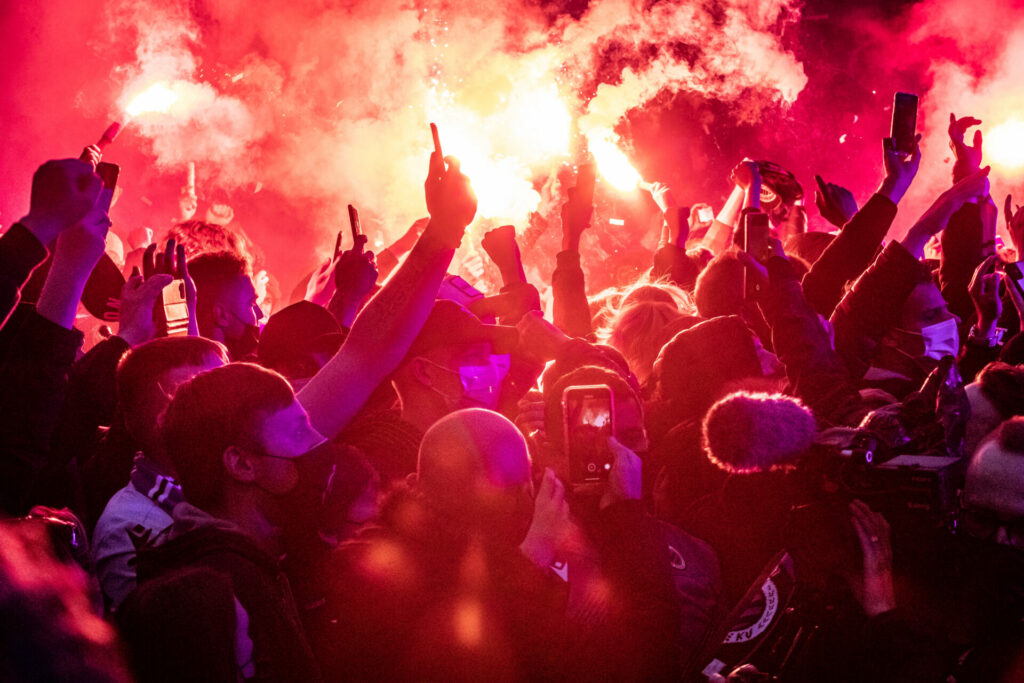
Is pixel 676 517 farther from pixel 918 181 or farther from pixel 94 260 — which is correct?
pixel 918 181

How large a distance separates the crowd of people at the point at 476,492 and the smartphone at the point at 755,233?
0.36 metres

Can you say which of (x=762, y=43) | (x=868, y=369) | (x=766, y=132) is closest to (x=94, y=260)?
(x=868, y=369)

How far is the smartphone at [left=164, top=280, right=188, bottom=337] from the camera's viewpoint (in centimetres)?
277

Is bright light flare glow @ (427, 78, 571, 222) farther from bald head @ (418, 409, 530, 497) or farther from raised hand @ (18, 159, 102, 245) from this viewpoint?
bald head @ (418, 409, 530, 497)

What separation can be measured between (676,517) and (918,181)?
31.9ft

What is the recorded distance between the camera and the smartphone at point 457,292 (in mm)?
3569

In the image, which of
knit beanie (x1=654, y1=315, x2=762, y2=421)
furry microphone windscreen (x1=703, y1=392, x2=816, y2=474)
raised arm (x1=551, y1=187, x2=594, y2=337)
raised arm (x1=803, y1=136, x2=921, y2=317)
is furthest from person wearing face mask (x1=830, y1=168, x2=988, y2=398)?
raised arm (x1=551, y1=187, x2=594, y2=337)

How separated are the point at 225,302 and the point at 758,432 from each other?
2.33 m

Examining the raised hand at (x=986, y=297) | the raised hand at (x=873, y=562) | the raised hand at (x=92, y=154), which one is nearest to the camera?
the raised hand at (x=873, y=562)

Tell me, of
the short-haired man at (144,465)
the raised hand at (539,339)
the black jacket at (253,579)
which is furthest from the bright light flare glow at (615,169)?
the black jacket at (253,579)

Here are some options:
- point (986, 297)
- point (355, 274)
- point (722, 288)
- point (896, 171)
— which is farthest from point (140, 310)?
point (986, 297)

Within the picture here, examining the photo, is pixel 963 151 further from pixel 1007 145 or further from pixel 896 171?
pixel 1007 145

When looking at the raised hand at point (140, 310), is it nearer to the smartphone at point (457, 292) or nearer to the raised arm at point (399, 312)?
the raised arm at point (399, 312)

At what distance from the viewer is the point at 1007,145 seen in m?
8.38
